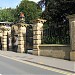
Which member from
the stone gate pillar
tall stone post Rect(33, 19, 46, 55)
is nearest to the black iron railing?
tall stone post Rect(33, 19, 46, 55)

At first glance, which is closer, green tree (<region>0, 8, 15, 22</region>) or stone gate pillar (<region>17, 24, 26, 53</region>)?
stone gate pillar (<region>17, 24, 26, 53</region>)

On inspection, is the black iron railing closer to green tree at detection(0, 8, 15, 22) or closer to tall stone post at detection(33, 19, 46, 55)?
tall stone post at detection(33, 19, 46, 55)

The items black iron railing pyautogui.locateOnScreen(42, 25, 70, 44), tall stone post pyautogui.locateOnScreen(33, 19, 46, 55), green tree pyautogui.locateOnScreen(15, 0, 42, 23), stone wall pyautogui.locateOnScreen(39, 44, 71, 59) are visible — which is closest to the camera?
stone wall pyautogui.locateOnScreen(39, 44, 71, 59)

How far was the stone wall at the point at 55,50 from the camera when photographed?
69.3ft

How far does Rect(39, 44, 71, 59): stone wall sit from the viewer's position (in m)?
21.1

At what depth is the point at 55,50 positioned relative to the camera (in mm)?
22625

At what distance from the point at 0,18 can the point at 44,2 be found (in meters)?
35.1

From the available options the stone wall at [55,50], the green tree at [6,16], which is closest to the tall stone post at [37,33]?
the stone wall at [55,50]

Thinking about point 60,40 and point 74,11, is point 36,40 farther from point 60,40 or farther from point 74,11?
point 74,11

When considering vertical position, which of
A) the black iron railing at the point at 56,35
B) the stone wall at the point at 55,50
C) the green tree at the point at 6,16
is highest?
the green tree at the point at 6,16

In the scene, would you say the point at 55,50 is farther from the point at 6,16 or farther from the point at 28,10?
the point at 6,16

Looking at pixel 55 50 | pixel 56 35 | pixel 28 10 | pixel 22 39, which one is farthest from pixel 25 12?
pixel 55 50

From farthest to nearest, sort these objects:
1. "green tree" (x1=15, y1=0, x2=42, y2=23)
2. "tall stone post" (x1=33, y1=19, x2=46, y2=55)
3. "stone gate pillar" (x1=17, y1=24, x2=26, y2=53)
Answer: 1. "green tree" (x1=15, y1=0, x2=42, y2=23)
2. "stone gate pillar" (x1=17, y1=24, x2=26, y2=53)
3. "tall stone post" (x1=33, y1=19, x2=46, y2=55)

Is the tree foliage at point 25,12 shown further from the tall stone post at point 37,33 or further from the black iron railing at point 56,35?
the black iron railing at point 56,35
